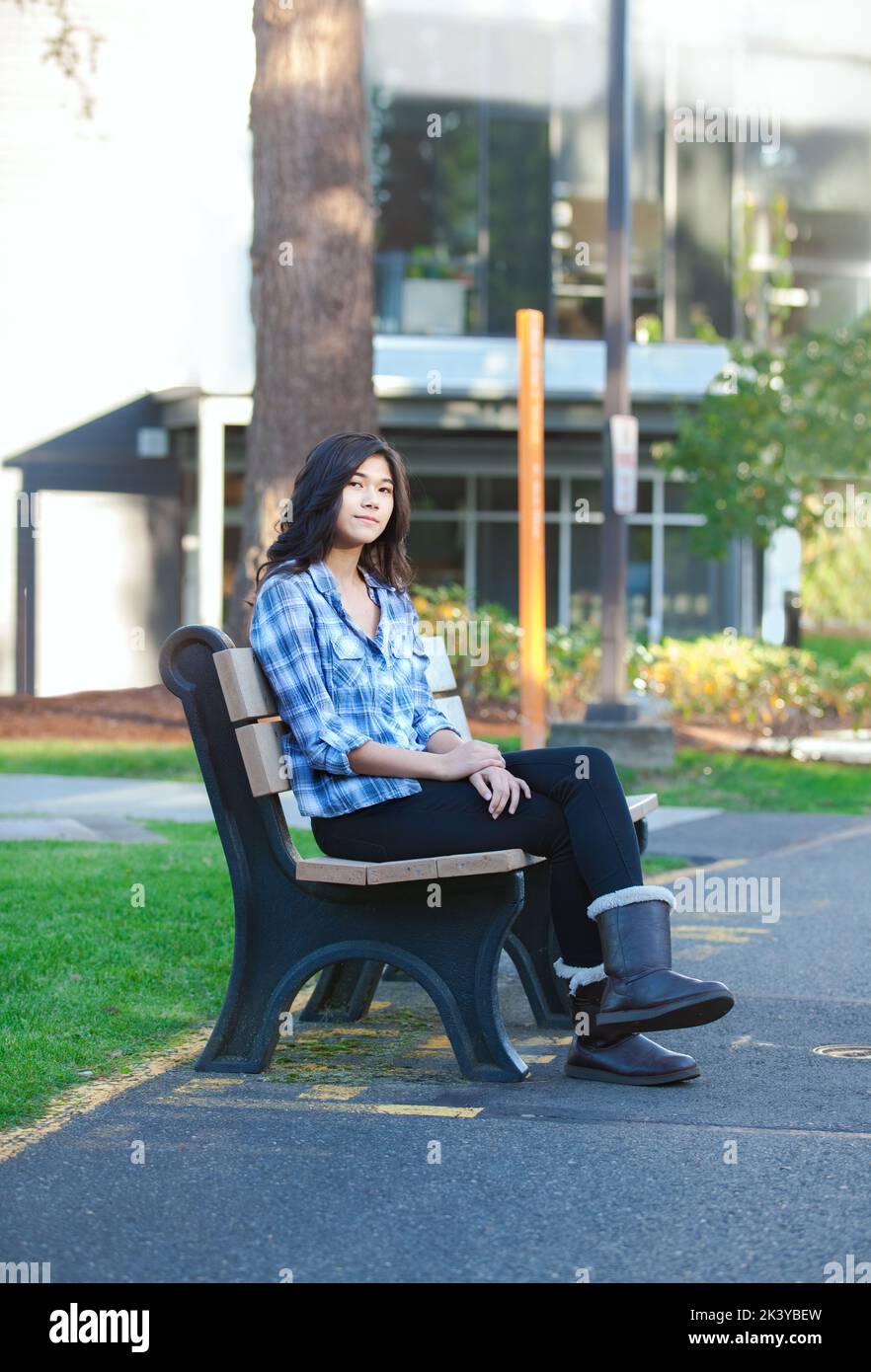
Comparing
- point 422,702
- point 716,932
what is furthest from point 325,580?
point 716,932

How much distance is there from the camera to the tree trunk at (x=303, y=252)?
437 inches

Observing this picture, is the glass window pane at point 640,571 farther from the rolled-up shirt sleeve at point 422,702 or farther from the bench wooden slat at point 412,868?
the bench wooden slat at point 412,868

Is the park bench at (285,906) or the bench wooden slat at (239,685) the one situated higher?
the bench wooden slat at (239,685)

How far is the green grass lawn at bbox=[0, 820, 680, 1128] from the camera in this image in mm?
4848

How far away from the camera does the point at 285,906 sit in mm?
4727

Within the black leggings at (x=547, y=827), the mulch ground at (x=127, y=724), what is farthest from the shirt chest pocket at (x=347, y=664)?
the mulch ground at (x=127, y=724)

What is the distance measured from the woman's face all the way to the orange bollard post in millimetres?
4500

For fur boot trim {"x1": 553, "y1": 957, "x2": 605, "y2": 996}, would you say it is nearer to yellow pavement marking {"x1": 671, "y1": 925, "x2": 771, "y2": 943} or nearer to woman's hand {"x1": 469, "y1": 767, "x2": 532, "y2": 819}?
woman's hand {"x1": 469, "y1": 767, "x2": 532, "y2": 819}

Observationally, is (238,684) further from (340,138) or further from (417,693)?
(340,138)

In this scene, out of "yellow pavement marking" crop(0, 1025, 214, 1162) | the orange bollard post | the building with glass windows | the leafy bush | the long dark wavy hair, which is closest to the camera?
"yellow pavement marking" crop(0, 1025, 214, 1162)

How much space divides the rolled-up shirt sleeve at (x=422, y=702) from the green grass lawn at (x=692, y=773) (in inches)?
236

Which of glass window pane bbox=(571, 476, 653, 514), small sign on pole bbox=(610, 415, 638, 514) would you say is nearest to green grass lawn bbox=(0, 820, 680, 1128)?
small sign on pole bbox=(610, 415, 638, 514)

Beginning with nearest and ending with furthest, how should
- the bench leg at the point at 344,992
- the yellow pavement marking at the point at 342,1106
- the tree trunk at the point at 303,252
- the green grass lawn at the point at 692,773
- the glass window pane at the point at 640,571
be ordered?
the yellow pavement marking at the point at 342,1106, the bench leg at the point at 344,992, the tree trunk at the point at 303,252, the green grass lawn at the point at 692,773, the glass window pane at the point at 640,571

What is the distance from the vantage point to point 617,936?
445cm
